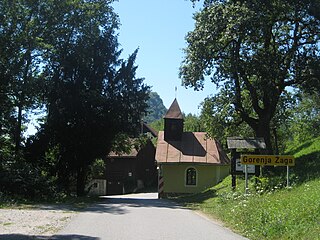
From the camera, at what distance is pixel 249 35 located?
25.1m

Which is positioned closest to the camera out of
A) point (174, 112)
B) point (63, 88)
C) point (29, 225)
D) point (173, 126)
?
point (29, 225)

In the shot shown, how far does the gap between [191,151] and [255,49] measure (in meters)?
19.8

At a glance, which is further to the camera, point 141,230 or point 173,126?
point 173,126

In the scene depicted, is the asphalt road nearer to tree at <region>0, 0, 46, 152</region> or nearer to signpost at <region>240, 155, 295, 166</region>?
signpost at <region>240, 155, 295, 166</region>

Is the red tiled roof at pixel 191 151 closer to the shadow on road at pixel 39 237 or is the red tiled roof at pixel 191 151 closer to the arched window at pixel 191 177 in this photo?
the arched window at pixel 191 177

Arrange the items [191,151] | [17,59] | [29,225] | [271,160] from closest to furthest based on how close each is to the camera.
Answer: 1. [29,225]
2. [271,160]
3. [17,59]
4. [191,151]

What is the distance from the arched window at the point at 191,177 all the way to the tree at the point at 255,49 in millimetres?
16284

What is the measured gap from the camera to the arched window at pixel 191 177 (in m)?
44.5

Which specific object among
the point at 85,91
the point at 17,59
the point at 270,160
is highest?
the point at 17,59

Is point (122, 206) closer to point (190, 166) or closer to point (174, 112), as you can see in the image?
point (190, 166)

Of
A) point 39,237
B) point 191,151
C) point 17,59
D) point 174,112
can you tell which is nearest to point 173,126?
point 174,112

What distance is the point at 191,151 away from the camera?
4609 centimetres

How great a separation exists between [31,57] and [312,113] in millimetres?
34842

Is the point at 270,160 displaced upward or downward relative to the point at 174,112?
downward
